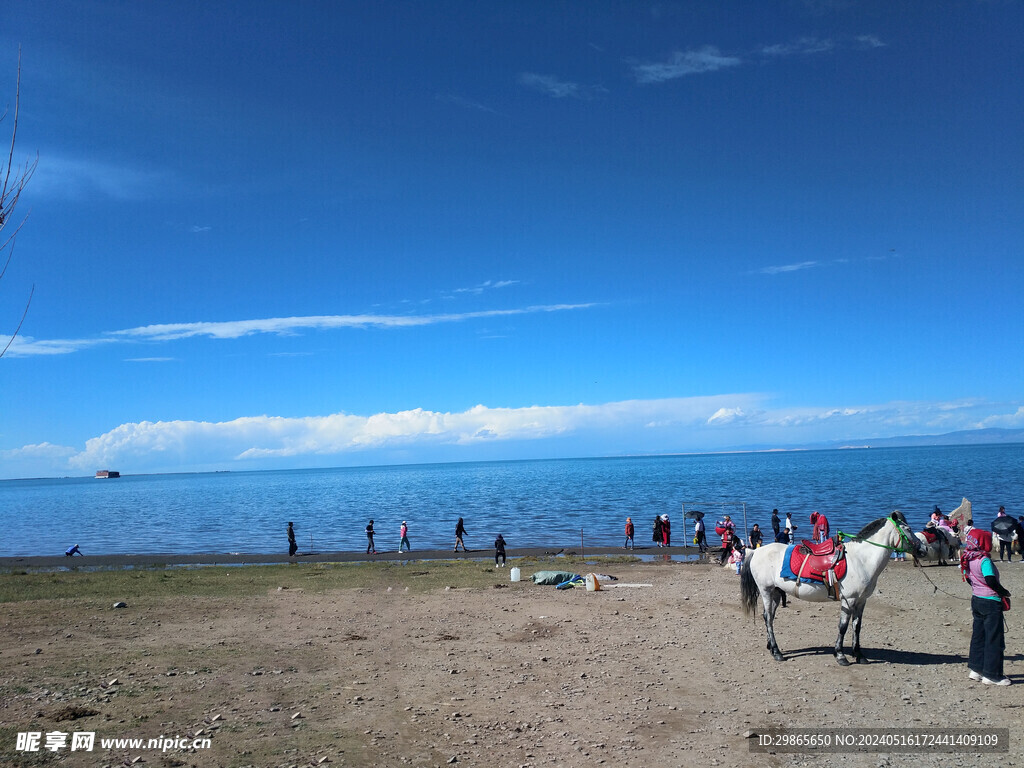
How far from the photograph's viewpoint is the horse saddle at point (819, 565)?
1131cm

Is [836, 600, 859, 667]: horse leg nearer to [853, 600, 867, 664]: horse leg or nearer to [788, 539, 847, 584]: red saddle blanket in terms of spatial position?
[853, 600, 867, 664]: horse leg

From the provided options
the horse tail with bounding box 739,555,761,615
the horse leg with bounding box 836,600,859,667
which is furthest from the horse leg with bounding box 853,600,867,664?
the horse tail with bounding box 739,555,761,615

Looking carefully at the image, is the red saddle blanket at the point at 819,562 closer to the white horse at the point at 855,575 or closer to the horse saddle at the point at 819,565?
the horse saddle at the point at 819,565

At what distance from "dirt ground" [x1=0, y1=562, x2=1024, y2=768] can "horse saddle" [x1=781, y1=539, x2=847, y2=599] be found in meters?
1.54

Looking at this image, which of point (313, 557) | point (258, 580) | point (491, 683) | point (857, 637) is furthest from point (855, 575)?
point (313, 557)

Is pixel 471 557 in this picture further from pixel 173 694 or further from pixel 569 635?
pixel 173 694

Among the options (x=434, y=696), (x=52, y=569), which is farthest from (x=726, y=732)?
(x=52, y=569)

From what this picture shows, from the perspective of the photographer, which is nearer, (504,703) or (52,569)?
(504,703)

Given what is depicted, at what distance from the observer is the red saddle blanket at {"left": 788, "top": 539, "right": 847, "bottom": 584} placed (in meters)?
11.3

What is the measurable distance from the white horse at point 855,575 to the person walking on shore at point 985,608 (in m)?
0.88

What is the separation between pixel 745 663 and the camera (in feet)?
38.8

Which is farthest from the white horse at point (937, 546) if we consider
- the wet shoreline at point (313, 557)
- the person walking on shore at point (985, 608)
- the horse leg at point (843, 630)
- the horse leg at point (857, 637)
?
the wet shoreline at point (313, 557)

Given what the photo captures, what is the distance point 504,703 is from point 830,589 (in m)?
6.10

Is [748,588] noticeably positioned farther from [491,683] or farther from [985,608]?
[491,683]
